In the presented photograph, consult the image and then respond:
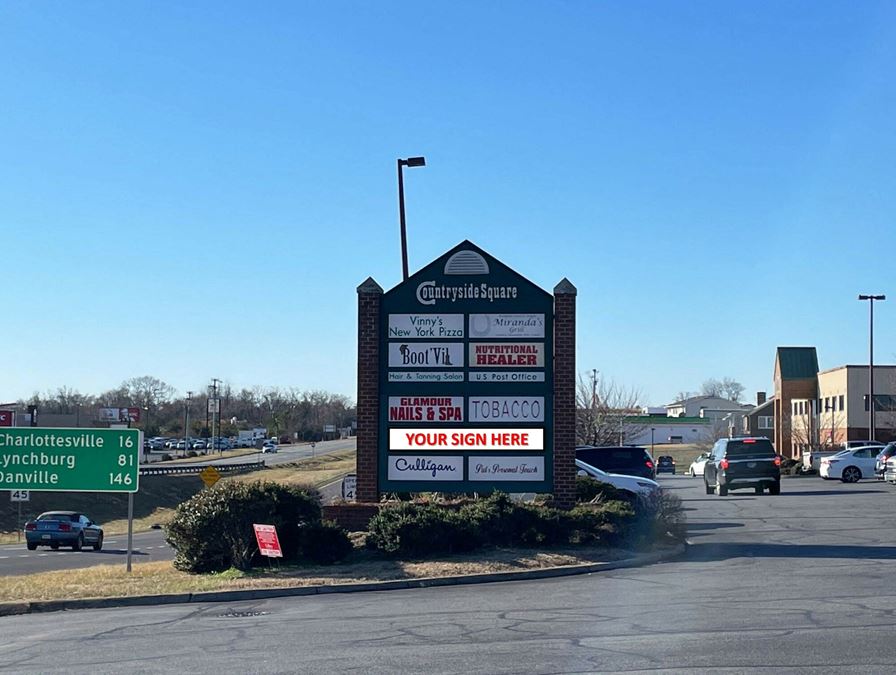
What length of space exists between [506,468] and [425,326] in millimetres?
3095

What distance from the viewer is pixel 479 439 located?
67.1 ft

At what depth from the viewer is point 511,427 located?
20.4 metres

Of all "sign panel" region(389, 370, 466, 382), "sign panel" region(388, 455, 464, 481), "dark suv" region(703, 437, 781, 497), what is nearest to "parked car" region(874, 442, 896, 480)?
"dark suv" region(703, 437, 781, 497)

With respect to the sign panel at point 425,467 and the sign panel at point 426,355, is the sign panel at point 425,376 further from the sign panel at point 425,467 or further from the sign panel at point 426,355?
the sign panel at point 425,467

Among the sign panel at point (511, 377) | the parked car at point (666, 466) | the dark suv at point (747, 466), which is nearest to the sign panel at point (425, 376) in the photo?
the sign panel at point (511, 377)

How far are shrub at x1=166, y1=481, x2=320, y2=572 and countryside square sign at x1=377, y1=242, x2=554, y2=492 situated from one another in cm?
290

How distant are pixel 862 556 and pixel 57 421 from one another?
87.0 metres

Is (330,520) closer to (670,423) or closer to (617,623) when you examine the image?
(617,623)

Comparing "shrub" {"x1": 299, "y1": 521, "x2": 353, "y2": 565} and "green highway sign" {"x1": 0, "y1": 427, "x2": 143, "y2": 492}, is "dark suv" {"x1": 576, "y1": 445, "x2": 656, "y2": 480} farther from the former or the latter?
"green highway sign" {"x1": 0, "y1": 427, "x2": 143, "y2": 492}

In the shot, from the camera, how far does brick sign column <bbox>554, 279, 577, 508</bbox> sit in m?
20.4

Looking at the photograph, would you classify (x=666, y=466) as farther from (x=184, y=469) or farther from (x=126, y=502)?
(x=184, y=469)

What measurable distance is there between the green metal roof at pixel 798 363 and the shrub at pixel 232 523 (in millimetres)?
64904

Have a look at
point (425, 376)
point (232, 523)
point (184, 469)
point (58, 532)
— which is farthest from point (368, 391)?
point (184, 469)

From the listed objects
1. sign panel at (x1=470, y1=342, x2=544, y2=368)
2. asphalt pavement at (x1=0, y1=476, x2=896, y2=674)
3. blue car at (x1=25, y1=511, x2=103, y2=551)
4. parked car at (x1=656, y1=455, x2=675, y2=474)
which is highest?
sign panel at (x1=470, y1=342, x2=544, y2=368)
